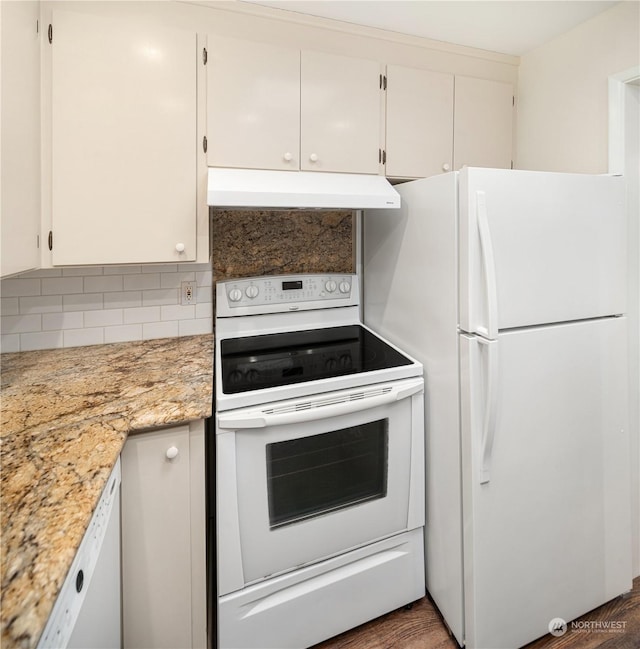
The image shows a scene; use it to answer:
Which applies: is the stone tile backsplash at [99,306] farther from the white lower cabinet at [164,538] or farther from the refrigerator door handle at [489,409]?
the refrigerator door handle at [489,409]

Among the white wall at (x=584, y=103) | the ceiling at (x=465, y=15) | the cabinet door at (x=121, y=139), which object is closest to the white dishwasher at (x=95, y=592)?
the cabinet door at (x=121, y=139)

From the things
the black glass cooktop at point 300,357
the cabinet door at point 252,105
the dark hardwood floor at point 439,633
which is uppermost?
the cabinet door at point 252,105

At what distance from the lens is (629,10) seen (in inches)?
60.0

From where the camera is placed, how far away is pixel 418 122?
1.81 m

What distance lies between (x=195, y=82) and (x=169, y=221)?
540 millimetres

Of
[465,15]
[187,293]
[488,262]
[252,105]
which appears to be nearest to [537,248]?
[488,262]

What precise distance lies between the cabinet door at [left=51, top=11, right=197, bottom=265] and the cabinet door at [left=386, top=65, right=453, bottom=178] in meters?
0.87

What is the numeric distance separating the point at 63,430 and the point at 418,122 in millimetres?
1860

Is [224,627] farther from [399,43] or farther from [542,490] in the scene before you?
[399,43]

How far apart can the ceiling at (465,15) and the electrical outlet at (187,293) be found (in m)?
1.21

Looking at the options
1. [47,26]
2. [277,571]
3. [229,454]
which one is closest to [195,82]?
[47,26]

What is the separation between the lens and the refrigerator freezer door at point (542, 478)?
4.38 feet

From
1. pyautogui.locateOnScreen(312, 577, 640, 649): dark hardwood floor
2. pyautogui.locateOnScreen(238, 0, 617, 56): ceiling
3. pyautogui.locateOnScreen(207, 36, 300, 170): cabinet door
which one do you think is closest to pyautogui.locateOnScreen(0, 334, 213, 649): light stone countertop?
pyautogui.locateOnScreen(207, 36, 300, 170): cabinet door

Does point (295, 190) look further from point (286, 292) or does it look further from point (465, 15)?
point (465, 15)
